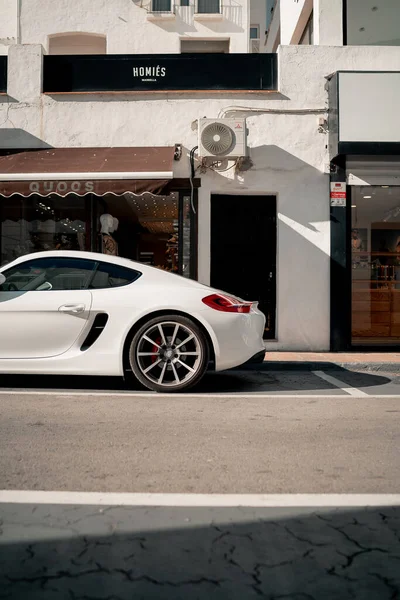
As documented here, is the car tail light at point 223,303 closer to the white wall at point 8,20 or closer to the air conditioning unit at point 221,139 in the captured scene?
the air conditioning unit at point 221,139

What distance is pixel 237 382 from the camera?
7.10 meters

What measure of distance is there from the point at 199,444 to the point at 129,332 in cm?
218

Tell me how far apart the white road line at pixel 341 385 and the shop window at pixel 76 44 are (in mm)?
15811

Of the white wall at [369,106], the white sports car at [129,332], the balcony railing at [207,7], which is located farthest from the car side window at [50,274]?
the balcony railing at [207,7]

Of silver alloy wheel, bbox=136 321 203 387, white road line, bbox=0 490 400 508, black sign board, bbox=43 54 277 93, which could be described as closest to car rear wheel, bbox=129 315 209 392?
silver alloy wheel, bbox=136 321 203 387

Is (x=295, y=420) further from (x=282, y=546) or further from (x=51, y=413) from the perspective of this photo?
(x=282, y=546)

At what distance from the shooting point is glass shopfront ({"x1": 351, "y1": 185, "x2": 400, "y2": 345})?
1070 cm

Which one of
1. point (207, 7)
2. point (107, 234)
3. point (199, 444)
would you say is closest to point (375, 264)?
point (107, 234)

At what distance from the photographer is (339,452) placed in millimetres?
3846

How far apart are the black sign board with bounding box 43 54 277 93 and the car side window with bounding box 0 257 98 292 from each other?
5.48m

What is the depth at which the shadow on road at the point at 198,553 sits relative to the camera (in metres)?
2.04

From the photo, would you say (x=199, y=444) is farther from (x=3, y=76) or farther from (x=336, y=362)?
(x=3, y=76)

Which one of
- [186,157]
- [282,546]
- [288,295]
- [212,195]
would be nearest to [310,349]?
[288,295]

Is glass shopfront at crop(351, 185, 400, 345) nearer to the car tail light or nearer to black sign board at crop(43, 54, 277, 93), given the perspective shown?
black sign board at crop(43, 54, 277, 93)
